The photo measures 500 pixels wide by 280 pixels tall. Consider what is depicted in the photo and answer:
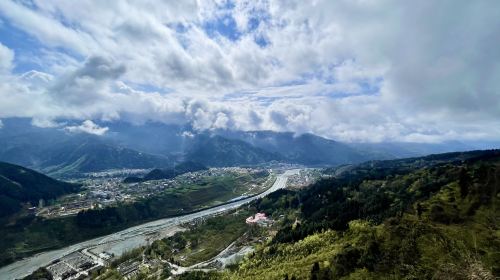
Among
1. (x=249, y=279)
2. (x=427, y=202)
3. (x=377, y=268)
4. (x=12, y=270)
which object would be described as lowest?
(x=12, y=270)

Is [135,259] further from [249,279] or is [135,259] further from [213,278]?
[249,279]

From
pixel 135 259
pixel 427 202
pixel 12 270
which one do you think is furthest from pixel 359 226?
pixel 12 270

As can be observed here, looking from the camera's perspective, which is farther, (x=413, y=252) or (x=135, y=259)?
(x=135, y=259)

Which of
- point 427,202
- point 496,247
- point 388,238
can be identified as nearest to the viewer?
point 496,247

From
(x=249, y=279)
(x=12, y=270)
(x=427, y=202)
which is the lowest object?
(x=12, y=270)

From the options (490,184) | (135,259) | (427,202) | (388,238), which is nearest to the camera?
(388,238)

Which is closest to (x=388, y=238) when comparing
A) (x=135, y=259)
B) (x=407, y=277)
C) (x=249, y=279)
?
(x=407, y=277)

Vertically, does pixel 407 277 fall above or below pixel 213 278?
above

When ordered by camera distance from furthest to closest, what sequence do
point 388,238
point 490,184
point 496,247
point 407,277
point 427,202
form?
point 427,202 → point 490,184 → point 388,238 → point 496,247 → point 407,277

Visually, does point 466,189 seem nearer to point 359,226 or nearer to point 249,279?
point 359,226
